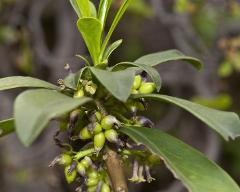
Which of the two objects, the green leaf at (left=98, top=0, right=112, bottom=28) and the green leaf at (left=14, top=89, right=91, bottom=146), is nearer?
the green leaf at (left=14, top=89, right=91, bottom=146)

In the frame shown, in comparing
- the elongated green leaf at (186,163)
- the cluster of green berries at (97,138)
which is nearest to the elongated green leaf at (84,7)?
the cluster of green berries at (97,138)

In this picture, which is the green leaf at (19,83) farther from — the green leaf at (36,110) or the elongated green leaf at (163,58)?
the elongated green leaf at (163,58)

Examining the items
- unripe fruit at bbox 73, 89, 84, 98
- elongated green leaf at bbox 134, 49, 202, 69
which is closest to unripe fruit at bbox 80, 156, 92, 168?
unripe fruit at bbox 73, 89, 84, 98

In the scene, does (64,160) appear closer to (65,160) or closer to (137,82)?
(65,160)

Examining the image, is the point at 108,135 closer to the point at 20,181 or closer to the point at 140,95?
the point at 140,95

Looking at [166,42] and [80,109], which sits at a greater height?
[80,109]

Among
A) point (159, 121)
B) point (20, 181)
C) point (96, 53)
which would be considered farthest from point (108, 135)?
point (159, 121)

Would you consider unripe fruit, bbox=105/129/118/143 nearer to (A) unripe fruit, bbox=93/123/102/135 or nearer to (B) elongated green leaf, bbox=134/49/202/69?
(A) unripe fruit, bbox=93/123/102/135
